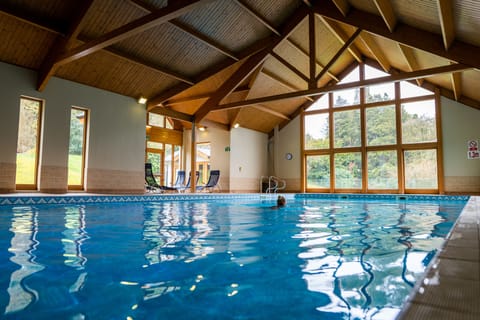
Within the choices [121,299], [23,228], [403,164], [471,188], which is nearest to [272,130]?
[403,164]

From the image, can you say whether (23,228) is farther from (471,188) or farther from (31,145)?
(471,188)

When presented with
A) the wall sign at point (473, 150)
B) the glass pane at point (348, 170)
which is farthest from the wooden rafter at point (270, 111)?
the wall sign at point (473, 150)

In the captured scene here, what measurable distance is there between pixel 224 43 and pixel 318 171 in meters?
6.75

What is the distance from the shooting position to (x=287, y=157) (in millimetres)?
13797

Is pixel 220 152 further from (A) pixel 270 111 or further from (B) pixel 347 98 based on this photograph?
(B) pixel 347 98

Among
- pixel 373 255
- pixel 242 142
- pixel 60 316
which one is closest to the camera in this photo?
pixel 60 316

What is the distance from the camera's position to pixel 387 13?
21.4ft

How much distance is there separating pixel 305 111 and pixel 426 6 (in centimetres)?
755

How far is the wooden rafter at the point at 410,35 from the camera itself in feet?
21.1

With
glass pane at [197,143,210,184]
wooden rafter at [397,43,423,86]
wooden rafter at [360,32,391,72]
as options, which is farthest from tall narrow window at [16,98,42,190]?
wooden rafter at [397,43,423,86]

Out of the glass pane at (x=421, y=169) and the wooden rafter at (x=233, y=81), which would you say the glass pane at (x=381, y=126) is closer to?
the glass pane at (x=421, y=169)

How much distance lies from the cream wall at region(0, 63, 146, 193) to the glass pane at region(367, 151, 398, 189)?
7.81 metres

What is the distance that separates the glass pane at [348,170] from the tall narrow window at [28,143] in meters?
9.69

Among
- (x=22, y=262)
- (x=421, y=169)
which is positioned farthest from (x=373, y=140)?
(x=22, y=262)
